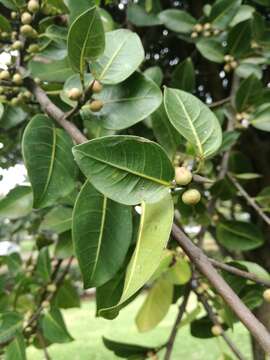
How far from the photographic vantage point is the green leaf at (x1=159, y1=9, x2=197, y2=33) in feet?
4.10

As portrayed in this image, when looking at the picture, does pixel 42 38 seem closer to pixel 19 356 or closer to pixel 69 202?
pixel 69 202

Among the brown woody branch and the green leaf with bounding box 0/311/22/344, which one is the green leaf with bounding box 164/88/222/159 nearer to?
the brown woody branch

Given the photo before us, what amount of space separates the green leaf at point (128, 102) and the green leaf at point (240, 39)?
1.52 feet

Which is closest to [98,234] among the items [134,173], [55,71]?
[134,173]

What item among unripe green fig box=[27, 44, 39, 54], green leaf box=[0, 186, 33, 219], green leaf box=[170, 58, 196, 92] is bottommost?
green leaf box=[0, 186, 33, 219]

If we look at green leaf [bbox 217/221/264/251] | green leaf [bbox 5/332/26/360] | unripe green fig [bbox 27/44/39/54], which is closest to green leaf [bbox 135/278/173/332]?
green leaf [bbox 217/221/264/251]

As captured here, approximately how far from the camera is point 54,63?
996 millimetres

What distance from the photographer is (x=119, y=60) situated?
0.71 m

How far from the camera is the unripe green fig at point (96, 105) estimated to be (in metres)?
0.71

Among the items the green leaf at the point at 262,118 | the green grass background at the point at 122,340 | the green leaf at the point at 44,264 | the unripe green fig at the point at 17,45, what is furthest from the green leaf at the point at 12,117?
the green grass background at the point at 122,340

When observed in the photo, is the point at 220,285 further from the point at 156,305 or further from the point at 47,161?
the point at 156,305

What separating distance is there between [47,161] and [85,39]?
173 millimetres

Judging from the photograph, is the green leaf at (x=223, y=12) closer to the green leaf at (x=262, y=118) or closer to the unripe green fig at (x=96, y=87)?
the green leaf at (x=262, y=118)

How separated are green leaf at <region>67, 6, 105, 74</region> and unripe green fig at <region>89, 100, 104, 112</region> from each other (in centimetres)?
6
